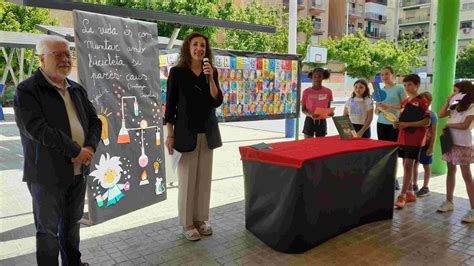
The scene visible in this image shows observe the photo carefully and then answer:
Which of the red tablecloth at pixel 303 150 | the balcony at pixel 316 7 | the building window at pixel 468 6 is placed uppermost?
the building window at pixel 468 6

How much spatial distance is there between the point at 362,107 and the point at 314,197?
2.35 meters

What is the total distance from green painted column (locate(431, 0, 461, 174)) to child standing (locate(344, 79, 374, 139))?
1.67 m

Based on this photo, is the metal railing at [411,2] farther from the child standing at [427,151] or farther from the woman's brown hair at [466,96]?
the woman's brown hair at [466,96]

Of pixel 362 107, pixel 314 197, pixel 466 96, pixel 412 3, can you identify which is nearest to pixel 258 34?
pixel 362 107

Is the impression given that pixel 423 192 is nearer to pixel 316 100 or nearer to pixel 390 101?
pixel 390 101

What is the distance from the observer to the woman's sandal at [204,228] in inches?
149

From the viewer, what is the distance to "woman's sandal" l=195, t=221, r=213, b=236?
3.79m

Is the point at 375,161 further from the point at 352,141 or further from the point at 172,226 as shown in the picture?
the point at 172,226

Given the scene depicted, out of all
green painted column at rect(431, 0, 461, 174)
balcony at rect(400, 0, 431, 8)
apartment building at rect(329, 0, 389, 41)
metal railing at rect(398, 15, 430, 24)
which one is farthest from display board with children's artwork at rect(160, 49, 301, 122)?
balcony at rect(400, 0, 431, 8)

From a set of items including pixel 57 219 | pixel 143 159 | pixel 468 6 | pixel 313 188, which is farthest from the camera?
pixel 468 6

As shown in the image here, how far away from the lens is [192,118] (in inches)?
138

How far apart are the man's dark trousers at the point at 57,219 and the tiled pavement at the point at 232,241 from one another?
444 mm

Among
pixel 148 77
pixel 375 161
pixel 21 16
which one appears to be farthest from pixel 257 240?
pixel 21 16

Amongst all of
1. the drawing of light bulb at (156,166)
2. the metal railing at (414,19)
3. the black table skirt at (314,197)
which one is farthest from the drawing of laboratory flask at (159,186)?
the metal railing at (414,19)
